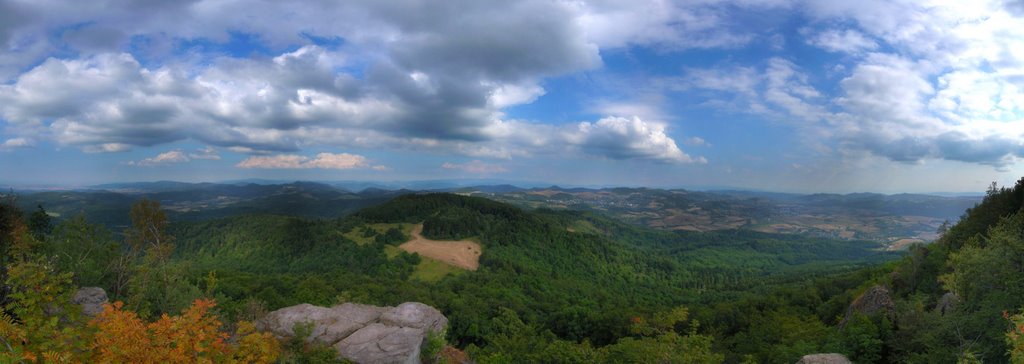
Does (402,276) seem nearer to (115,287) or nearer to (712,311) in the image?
(712,311)

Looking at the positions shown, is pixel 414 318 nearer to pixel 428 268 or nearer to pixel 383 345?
pixel 383 345

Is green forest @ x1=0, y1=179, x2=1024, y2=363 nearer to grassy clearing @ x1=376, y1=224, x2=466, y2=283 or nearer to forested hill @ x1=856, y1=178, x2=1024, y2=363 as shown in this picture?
forested hill @ x1=856, y1=178, x2=1024, y2=363

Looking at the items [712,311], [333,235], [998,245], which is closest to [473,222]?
[333,235]

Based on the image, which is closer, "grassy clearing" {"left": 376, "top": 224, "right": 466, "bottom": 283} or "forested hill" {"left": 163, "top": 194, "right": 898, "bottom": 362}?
"forested hill" {"left": 163, "top": 194, "right": 898, "bottom": 362}

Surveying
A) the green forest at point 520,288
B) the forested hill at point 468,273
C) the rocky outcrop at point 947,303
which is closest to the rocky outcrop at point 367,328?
the green forest at point 520,288

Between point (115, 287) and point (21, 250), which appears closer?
point (21, 250)

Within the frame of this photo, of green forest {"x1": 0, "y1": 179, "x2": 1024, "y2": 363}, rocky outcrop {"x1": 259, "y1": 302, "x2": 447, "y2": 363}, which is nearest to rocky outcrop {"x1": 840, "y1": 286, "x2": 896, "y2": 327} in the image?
green forest {"x1": 0, "y1": 179, "x2": 1024, "y2": 363}
